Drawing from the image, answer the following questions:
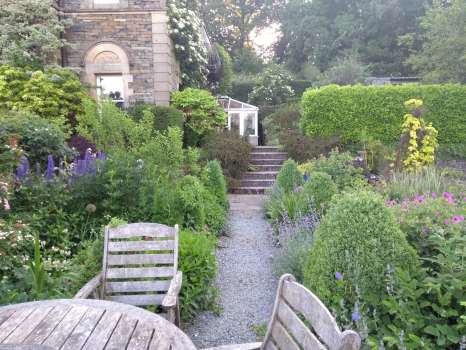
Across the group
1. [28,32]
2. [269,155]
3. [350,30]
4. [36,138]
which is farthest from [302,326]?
[350,30]

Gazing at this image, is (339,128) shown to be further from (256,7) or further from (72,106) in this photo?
(256,7)

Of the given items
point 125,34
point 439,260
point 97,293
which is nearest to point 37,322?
point 97,293

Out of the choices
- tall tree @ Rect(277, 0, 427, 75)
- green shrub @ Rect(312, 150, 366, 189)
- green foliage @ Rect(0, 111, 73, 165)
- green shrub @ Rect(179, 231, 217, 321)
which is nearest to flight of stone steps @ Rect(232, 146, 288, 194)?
green shrub @ Rect(312, 150, 366, 189)

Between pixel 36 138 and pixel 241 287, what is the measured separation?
459 centimetres

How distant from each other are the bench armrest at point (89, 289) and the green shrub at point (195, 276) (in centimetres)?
85

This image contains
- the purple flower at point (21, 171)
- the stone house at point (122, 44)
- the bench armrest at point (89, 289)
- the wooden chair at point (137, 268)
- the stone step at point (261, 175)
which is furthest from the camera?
the stone house at point (122, 44)

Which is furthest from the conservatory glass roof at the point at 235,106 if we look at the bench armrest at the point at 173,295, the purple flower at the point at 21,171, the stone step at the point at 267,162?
the bench armrest at the point at 173,295

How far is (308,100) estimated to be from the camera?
39.3 ft

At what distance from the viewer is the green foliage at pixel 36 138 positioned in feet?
21.4

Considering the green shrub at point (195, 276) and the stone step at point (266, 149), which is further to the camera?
the stone step at point (266, 149)

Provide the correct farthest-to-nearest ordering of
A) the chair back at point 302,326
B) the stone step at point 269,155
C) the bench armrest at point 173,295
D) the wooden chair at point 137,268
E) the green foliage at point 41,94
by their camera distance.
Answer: the stone step at point 269,155 → the green foliage at point 41,94 → the wooden chair at point 137,268 → the bench armrest at point 173,295 → the chair back at point 302,326

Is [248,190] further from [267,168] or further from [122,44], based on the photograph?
[122,44]

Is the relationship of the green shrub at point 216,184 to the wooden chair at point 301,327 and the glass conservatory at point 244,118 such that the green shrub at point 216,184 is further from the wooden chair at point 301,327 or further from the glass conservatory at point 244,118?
the glass conservatory at point 244,118

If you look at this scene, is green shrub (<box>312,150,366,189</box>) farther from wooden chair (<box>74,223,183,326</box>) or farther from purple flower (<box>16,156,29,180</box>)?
purple flower (<box>16,156,29,180</box>)
